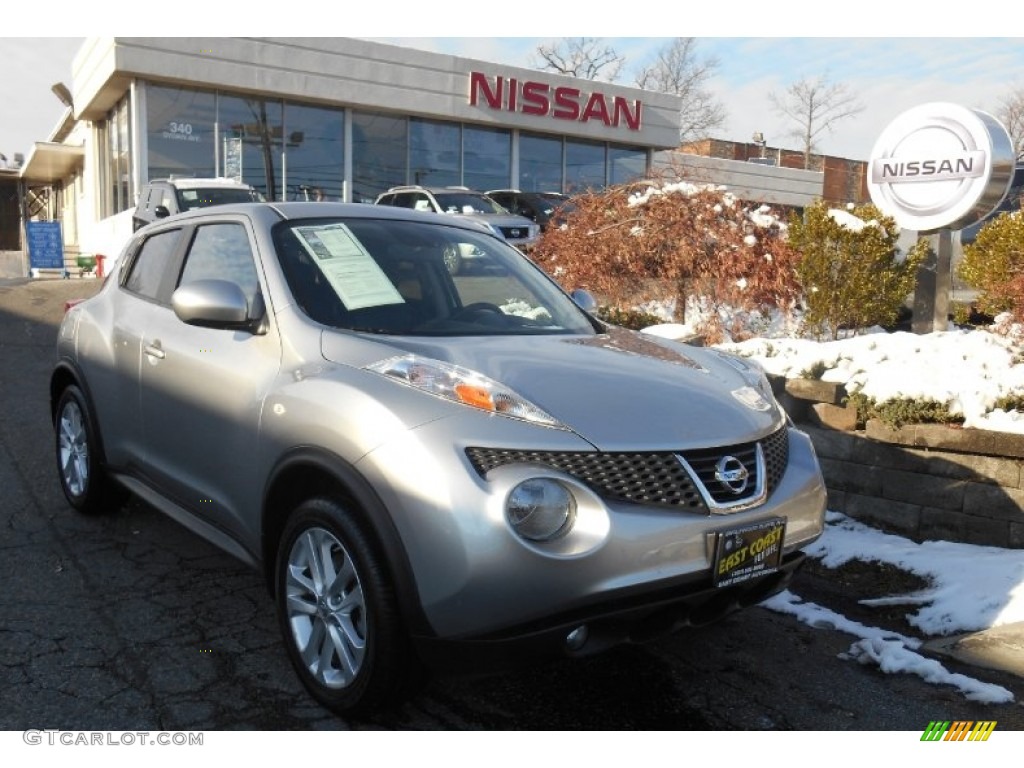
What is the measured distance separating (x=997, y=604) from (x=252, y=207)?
3747 millimetres

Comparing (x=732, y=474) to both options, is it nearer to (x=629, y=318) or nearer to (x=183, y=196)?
(x=629, y=318)

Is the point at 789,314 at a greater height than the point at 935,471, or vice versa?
the point at 789,314

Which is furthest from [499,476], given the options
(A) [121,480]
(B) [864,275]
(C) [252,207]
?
(B) [864,275]

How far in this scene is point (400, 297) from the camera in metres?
3.66

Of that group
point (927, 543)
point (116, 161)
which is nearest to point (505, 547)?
point (927, 543)

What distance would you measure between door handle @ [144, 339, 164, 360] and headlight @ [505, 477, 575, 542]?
218 cm

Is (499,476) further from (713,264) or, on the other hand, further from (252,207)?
(713,264)

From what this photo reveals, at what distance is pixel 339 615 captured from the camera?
117 inches

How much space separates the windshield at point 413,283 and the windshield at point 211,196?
1142 cm

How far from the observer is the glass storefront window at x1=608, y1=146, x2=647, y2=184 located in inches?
1087

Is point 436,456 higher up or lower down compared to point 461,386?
lower down

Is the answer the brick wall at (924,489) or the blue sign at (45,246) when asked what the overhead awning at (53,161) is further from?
the brick wall at (924,489)

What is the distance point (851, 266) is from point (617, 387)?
5.55 metres

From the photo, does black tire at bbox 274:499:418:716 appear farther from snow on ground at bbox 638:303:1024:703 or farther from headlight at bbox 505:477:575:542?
snow on ground at bbox 638:303:1024:703
